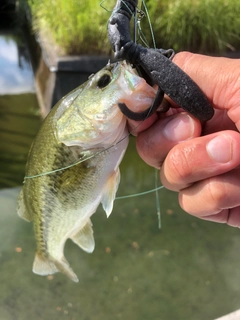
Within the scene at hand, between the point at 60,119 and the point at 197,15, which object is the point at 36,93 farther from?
the point at 60,119

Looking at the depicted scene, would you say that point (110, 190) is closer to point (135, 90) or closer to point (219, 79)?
point (135, 90)

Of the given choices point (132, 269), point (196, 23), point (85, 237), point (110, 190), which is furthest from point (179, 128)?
point (196, 23)

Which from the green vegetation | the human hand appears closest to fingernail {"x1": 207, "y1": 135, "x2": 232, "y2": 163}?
the human hand

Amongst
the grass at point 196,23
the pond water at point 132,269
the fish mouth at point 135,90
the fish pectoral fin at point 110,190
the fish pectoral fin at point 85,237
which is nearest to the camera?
the fish mouth at point 135,90

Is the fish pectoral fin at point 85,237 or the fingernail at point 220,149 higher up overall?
the fingernail at point 220,149

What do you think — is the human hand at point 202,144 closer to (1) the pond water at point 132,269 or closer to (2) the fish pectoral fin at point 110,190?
(2) the fish pectoral fin at point 110,190

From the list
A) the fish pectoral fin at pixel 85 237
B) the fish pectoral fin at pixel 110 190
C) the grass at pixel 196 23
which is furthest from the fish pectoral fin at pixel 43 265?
the grass at pixel 196 23
